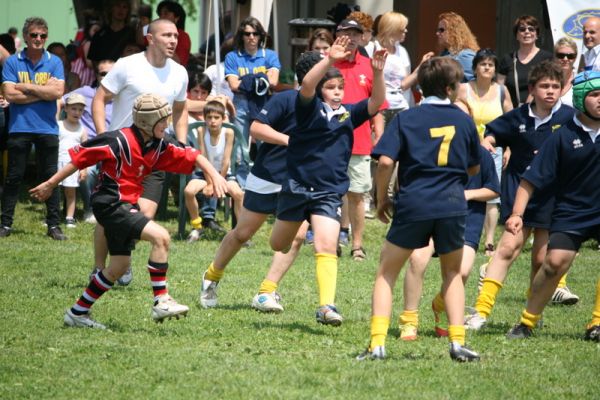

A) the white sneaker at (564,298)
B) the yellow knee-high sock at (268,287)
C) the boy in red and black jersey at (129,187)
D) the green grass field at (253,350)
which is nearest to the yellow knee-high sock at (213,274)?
the green grass field at (253,350)

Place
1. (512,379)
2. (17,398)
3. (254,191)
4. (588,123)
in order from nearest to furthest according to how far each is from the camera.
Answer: (17,398)
(512,379)
(588,123)
(254,191)

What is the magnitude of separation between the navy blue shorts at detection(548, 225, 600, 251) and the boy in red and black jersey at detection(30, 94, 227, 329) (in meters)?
2.24

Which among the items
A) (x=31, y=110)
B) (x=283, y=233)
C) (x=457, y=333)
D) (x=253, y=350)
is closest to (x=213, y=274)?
(x=283, y=233)

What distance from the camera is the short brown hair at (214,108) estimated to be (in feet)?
44.3

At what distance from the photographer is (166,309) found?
776 cm

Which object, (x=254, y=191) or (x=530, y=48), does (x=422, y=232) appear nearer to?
(x=254, y=191)

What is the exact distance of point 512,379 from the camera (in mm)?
6527

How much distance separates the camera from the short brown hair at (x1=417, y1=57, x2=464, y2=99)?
22.5 feet

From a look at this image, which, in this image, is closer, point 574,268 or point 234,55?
point 574,268

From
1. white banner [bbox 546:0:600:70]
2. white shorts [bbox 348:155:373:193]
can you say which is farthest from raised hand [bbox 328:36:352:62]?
white banner [bbox 546:0:600:70]

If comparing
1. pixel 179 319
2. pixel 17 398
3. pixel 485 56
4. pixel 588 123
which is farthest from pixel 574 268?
pixel 17 398

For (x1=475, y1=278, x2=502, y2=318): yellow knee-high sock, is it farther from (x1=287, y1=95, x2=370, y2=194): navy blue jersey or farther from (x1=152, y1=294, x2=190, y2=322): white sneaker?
(x1=152, y1=294, x2=190, y2=322): white sneaker

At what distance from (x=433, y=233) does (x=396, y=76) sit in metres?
7.20

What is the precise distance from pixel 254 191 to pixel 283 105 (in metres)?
0.74
